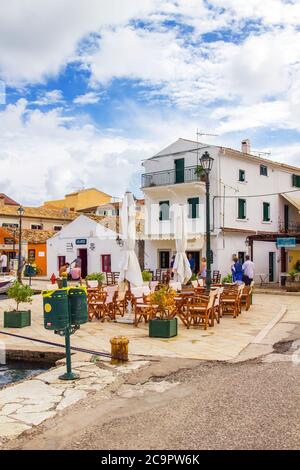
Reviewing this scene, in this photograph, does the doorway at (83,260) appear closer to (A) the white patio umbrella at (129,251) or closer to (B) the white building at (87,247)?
(B) the white building at (87,247)

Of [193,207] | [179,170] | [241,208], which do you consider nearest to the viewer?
[193,207]

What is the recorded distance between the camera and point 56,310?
6.89 meters

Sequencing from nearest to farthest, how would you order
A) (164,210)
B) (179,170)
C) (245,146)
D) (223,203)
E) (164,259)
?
1. (223,203)
2. (179,170)
3. (164,210)
4. (164,259)
5. (245,146)

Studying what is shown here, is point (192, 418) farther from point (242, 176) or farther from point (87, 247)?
point (87, 247)

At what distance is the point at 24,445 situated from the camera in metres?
4.55

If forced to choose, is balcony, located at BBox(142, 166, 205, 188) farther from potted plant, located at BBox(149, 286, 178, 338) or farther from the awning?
potted plant, located at BBox(149, 286, 178, 338)

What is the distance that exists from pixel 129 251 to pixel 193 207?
17174 millimetres

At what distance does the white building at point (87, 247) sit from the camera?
3209 centimetres

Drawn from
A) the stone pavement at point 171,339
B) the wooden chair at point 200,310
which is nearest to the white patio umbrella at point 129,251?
the stone pavement at point 171,339

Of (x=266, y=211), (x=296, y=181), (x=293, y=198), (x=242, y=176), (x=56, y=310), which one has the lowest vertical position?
(x=56, y=310)

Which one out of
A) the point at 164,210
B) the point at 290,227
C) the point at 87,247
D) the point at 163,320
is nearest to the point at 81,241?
the point at 87,247

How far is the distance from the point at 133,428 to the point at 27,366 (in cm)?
410

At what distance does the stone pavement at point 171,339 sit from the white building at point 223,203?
50.8 feet
